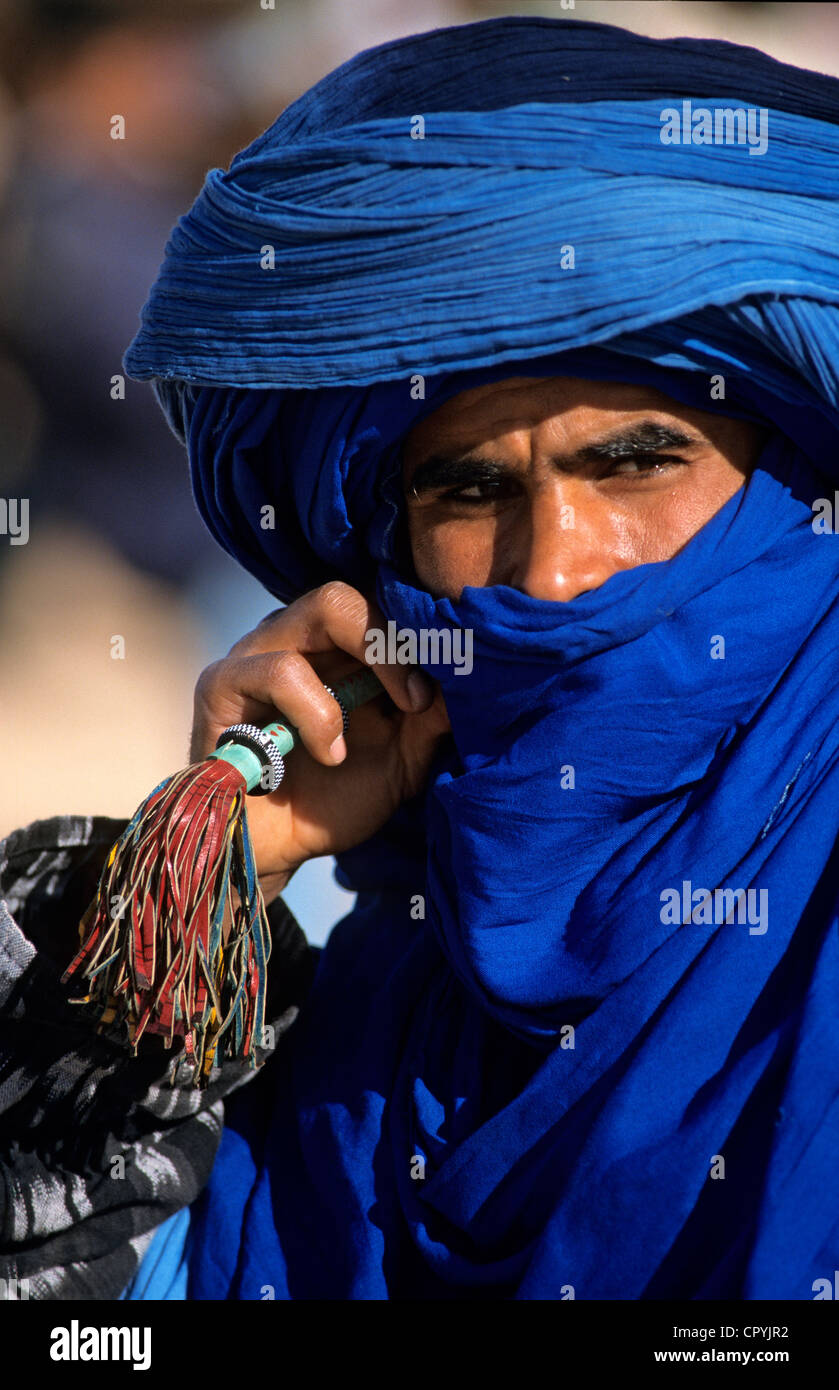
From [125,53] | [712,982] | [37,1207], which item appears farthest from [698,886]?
[125,53]

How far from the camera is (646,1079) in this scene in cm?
146

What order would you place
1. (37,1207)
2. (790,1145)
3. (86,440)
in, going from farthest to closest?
(86,440) < (37,1207) < (790,1145)

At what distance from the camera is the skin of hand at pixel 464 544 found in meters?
1.65

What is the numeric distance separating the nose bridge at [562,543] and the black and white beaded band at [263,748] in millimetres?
437

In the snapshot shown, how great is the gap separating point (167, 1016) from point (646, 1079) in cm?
58

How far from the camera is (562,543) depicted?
1649 millimetres

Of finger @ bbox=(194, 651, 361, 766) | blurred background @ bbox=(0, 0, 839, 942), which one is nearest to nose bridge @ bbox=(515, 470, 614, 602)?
finger @ bbox=(194, 651, 361, 766)

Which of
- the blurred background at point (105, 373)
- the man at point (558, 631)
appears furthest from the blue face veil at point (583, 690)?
the blurred background at point (105, 373)

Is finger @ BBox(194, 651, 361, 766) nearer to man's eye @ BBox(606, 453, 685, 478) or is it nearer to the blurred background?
man's eye @ BBox(606, 453, 685, 478)

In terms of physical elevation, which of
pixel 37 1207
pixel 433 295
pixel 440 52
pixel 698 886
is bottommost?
pixel 37 1207

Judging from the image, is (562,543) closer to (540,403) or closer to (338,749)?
(540,403)

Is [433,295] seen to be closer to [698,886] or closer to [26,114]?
[698,886]

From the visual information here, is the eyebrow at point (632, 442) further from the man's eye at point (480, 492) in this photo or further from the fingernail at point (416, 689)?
the fingernail at point (416, 689)

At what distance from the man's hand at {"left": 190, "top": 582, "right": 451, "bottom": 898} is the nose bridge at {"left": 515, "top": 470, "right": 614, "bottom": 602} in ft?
1.02
